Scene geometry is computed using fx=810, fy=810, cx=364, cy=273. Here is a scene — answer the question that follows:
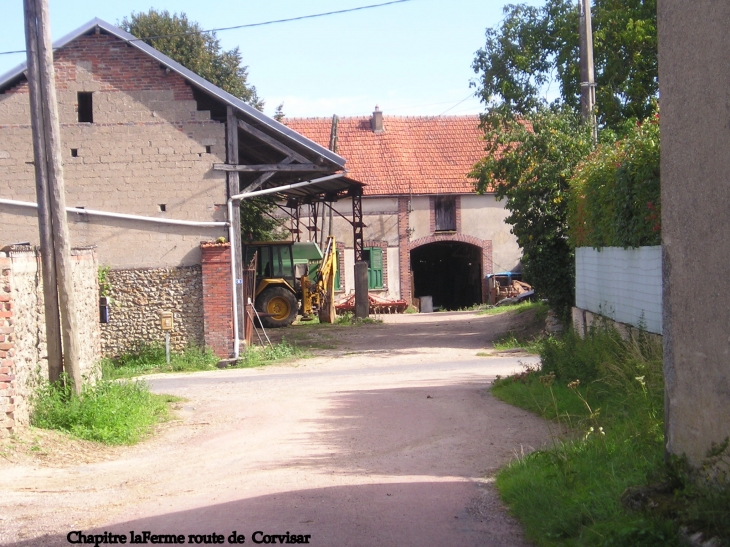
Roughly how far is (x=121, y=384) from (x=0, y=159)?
8.21 m

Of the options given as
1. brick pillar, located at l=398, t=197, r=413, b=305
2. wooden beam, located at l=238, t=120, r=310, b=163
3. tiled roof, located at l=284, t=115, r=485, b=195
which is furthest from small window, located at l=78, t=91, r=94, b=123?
brick pillar, located at l=398, t=197, r=413, b=305

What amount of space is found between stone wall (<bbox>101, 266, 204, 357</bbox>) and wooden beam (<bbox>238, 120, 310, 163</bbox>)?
129 inches

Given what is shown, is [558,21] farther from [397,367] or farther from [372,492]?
[372,492]

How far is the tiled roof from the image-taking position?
34469 mm

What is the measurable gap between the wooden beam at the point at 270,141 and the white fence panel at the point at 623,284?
7.02m

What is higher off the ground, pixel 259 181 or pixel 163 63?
pixel 163 63

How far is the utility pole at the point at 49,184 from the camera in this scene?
9.93 m

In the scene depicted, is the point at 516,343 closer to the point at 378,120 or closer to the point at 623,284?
the point at 623,284

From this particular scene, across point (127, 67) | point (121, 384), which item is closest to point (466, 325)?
point (127, 67)

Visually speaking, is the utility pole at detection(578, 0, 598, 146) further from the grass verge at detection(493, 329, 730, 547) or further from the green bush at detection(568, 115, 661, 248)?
the grass verge at detection(493, 329, 730, 547)

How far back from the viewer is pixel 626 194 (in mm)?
10578

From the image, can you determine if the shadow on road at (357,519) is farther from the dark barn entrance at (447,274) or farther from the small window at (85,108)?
the dark barn entrance at (447,274)

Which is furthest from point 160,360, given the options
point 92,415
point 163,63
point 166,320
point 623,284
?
point 623,284

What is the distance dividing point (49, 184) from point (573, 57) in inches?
658
